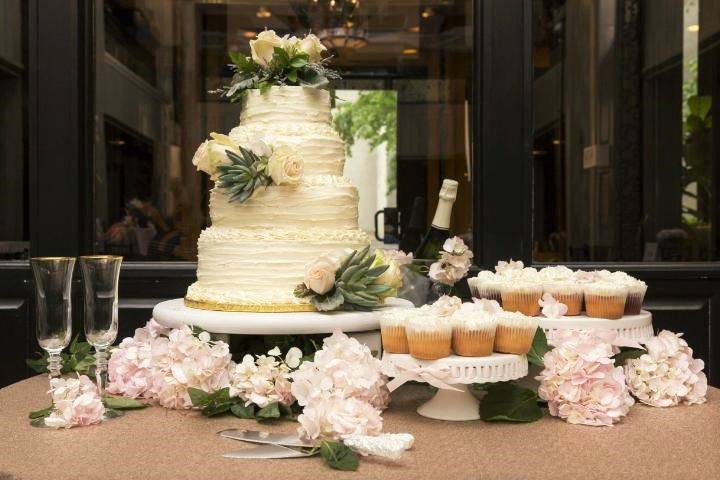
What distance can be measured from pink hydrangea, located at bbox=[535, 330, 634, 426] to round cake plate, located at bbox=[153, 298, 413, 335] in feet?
1.16

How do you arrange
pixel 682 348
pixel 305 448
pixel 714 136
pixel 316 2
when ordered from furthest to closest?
pixel 316 2
pixel 714 136
pixel 682 348
pixel 305 448

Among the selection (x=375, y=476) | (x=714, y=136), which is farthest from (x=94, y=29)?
(x=714, y=136)

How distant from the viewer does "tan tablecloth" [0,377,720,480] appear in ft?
3.81

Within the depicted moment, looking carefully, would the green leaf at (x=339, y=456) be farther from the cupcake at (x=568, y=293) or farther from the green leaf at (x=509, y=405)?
the cupcake at (x=568, y=293)

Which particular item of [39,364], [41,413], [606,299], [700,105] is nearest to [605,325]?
[606,299]

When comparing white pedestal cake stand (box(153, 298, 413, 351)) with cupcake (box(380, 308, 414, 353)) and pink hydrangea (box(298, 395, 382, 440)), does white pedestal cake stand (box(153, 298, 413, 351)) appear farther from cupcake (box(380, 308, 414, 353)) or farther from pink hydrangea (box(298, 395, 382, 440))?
pink hydrangea (box(298, 395, 382, 440))

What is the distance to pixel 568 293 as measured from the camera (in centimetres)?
159

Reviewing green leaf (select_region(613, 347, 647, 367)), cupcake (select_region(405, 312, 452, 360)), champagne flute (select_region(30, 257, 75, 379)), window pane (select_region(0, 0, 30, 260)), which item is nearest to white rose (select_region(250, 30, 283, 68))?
champagne flute (select_region(30, 257, 75, 379))

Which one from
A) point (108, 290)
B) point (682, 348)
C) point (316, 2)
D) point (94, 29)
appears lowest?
point (682, 348)

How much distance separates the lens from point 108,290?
4.92 feet

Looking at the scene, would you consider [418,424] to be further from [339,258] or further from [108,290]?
[108,290]

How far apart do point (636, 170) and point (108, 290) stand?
12.1 feet

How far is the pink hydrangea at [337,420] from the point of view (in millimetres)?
1271

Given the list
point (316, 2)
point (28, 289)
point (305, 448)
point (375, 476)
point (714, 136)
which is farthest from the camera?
point (316, 2)
